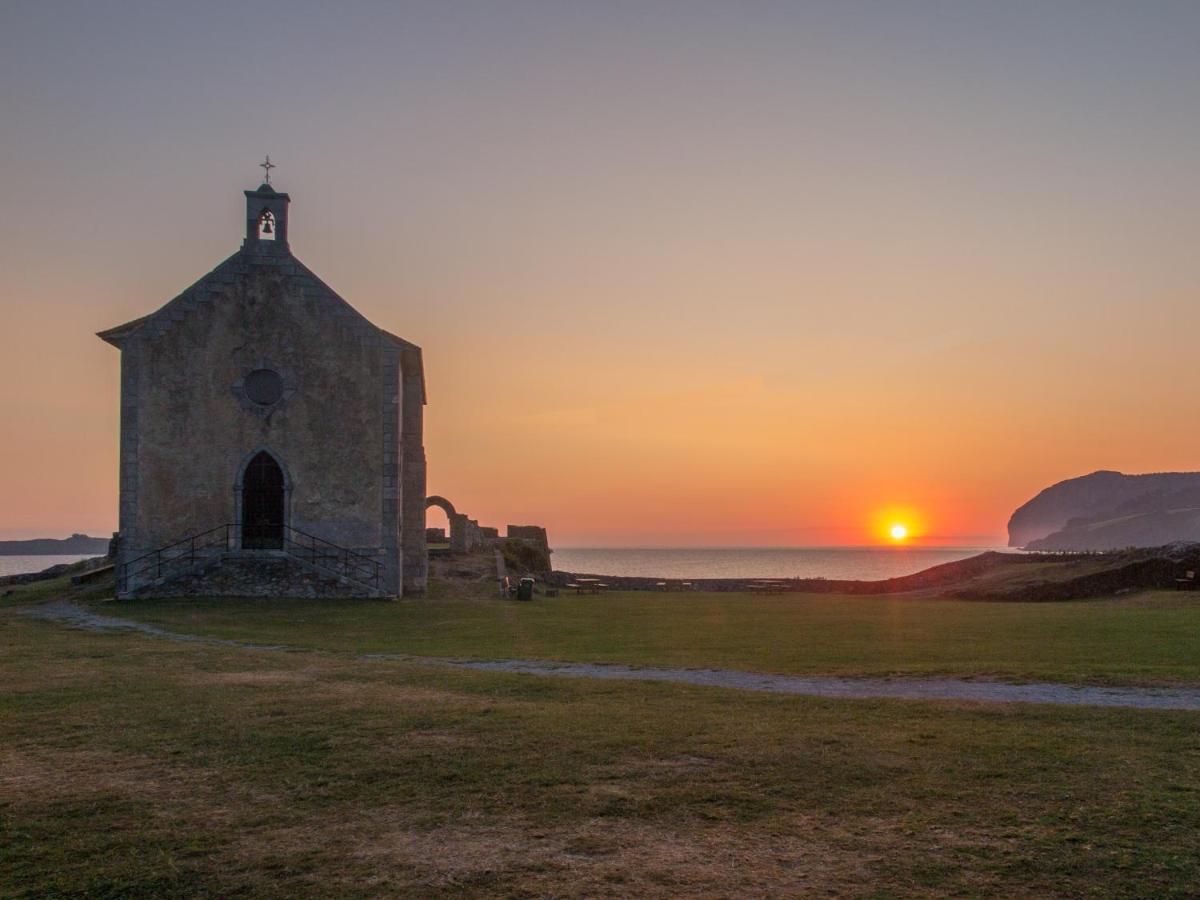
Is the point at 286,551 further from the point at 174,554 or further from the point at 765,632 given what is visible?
the point at 765,632

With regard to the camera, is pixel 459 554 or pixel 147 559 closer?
pixel 147 559

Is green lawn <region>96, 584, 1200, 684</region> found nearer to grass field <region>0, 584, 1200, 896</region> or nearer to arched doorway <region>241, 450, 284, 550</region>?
grass field <region>0, 584, 1200, 896</region>

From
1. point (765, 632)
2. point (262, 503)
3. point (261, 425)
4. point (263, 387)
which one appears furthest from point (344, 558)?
point (765, 632)

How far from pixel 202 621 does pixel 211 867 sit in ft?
65.9

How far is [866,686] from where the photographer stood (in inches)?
532

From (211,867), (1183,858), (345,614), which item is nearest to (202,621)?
(345,614)

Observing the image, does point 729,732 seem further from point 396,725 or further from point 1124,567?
point 1124,567

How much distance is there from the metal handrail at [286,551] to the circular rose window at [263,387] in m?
4.21

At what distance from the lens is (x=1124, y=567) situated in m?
34.5

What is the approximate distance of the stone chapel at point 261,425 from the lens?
31812 millimetres

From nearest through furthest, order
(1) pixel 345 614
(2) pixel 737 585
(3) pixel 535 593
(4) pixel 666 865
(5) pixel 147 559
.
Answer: (4) pixel 666 865 < (1) pixel 345 614 < (5) pixel 147 559 < (3) pixel 535 593 < (2) pixel 737 585

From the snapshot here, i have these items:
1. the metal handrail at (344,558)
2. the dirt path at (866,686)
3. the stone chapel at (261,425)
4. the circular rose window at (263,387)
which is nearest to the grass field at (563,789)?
the dirt path at (866,686)

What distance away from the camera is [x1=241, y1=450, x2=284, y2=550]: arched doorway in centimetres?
3225

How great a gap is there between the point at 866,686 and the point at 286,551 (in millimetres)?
22995
